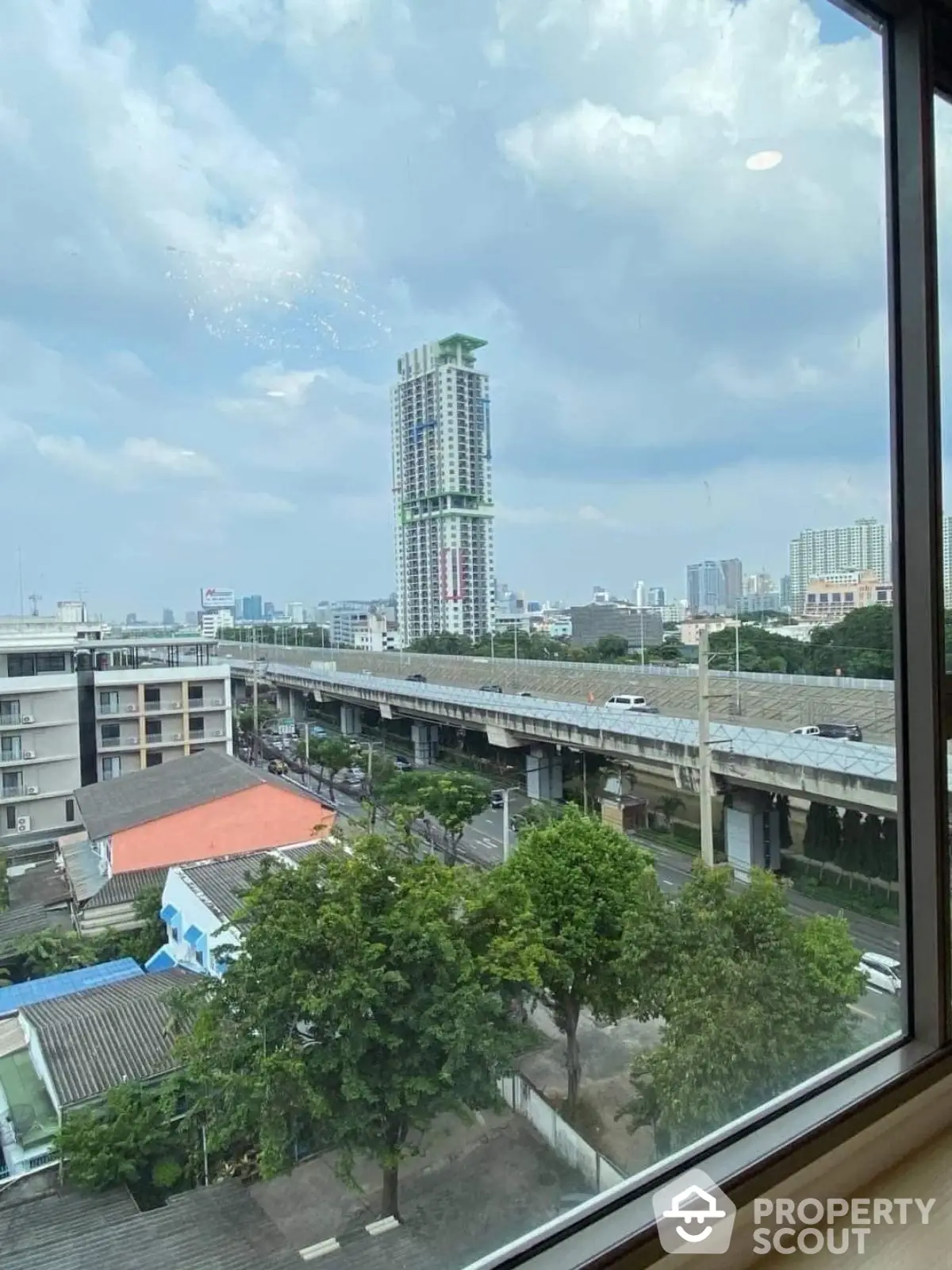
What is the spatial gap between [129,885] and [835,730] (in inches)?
53.4

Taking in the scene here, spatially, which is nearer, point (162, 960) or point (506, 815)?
point (162, 960)

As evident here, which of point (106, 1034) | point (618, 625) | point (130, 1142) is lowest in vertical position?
point (130, 1142)

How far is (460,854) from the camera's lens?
1.19 m

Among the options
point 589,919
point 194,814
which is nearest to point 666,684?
point 589,919

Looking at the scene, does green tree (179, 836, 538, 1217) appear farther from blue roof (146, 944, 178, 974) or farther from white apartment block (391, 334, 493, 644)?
white apartment block (391, 334, 493, 644)

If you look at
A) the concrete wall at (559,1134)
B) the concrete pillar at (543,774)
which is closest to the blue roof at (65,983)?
the concrete wall at (559,1134)

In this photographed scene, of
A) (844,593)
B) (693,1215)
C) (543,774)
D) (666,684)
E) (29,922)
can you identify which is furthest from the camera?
(844,593)

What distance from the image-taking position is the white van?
1.44m

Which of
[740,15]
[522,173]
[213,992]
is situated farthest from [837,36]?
[213,992]

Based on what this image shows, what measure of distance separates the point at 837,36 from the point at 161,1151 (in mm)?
2340

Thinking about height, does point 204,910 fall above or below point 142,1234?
above

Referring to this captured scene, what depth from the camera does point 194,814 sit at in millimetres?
1021

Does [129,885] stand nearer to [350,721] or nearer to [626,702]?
[350,721]

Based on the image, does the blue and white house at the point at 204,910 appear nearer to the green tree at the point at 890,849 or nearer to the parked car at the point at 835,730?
the parked car at the point at 835,730
